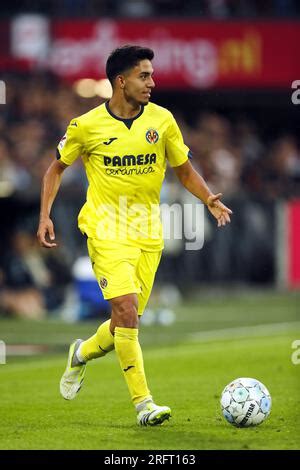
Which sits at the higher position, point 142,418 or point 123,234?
point 123,234

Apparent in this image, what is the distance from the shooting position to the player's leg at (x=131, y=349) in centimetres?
820

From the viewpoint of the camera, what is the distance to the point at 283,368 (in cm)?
1188

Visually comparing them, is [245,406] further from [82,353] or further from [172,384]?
[172,384]

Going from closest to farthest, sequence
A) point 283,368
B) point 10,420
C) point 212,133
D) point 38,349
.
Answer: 1. point 10,420
2. point 283,368
3. point 38,349
4. point 212,133

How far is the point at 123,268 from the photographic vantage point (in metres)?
8.41

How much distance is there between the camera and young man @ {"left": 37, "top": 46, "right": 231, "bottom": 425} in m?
8.52

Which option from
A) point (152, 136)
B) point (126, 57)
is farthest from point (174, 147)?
point (126, 57)

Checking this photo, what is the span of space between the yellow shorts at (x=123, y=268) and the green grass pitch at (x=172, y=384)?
0.88 metres

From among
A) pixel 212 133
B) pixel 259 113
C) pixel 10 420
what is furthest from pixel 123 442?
pixel 259 113

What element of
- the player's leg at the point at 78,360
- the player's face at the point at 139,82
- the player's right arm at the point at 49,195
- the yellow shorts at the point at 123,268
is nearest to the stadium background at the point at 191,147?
the player's leg at the point at 78,360

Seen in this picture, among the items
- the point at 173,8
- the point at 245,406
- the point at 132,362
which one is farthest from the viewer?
the point at 173,8

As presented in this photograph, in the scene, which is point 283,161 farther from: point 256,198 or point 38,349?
point 38,349

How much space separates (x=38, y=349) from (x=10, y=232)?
5034mm

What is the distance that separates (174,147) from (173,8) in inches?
673
